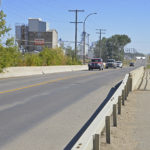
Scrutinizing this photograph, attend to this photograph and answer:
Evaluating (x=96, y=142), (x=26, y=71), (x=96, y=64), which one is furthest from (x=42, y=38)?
(x=96, y=142)

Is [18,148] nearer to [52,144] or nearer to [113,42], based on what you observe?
[52,144]

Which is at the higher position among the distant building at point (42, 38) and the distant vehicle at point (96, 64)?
the distant building at point (42, 38)

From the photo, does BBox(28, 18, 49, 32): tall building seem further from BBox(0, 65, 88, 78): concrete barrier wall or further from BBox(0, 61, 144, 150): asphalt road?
BBox(0, 61, 144, 150): asphalt road

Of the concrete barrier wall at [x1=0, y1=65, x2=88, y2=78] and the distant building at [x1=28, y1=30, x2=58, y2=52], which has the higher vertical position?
the distant building at [x1=28, y1=30, x2=58, y2=52]

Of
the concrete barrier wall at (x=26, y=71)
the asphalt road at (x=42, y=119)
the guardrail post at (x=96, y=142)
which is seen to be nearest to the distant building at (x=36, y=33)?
the concrete barrier wall at (x=26, y=71)

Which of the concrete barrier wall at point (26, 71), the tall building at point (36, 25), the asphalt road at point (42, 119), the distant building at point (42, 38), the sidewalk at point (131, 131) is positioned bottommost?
the sidewalk at point (131, 131)

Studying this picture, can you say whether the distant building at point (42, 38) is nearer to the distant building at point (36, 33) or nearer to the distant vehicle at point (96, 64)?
the distant building at point (36, 33)

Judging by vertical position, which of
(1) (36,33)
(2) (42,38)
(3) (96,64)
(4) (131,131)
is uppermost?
(1) (36,33)

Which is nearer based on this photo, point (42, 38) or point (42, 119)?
point (42, 119)

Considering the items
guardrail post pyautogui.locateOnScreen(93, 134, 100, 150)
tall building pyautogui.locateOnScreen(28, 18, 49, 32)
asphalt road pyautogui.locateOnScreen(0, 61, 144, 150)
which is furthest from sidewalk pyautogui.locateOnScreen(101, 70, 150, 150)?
tall building pyautogui.locateOnScreen(28, 18, 49, 32)

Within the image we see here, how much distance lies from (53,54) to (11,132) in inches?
1690

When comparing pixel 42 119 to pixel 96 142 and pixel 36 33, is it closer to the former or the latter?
pixel 96 142

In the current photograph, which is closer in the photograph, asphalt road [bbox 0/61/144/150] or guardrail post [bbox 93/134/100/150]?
guardrail post [bbox 93/134/100/150]

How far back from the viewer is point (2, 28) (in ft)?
90.1
